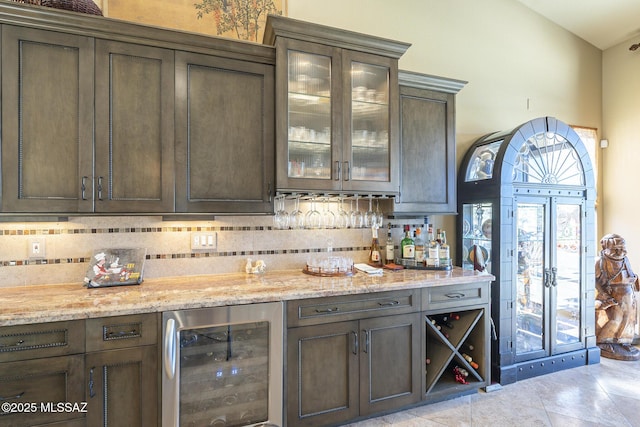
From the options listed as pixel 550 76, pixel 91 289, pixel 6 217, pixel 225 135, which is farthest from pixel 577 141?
pixel 6 217

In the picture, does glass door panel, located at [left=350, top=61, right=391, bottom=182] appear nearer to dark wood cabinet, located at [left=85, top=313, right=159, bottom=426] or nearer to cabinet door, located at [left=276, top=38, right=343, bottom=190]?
cabinet door, located at [left=276, top=38, right=343, bottom=190]

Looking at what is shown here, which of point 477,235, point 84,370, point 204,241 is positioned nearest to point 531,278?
point 477,235

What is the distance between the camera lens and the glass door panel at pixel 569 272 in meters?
3.06

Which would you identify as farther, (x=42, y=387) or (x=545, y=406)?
(x=545, y=406)

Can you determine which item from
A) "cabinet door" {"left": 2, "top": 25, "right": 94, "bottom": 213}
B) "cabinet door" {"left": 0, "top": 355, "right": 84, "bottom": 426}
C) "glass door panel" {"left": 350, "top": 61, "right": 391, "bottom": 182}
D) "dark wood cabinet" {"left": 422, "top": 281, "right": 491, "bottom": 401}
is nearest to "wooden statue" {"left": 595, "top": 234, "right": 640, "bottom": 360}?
"dark wood cabinet" {"left": 422, "top": 281, "right": 491, "bottom": 401}

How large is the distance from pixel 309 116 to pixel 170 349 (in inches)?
67.7

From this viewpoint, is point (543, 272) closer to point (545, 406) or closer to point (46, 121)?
point (545, 406)

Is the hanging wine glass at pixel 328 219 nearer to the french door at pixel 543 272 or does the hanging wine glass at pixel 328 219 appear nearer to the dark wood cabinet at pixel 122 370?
the dark wood cabinet at pixel 122 370

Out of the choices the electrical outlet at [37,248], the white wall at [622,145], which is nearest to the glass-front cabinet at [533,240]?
the white wall at [622,145]

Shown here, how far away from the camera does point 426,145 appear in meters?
2.68

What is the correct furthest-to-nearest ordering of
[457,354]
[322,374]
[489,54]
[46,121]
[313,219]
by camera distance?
[489,54]
[313,219]
[457,354]
[322,374]
[46,121]

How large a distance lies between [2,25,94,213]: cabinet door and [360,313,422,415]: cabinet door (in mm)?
1959

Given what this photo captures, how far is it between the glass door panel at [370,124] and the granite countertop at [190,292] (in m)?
0.82

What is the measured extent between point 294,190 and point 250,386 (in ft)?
4.18
